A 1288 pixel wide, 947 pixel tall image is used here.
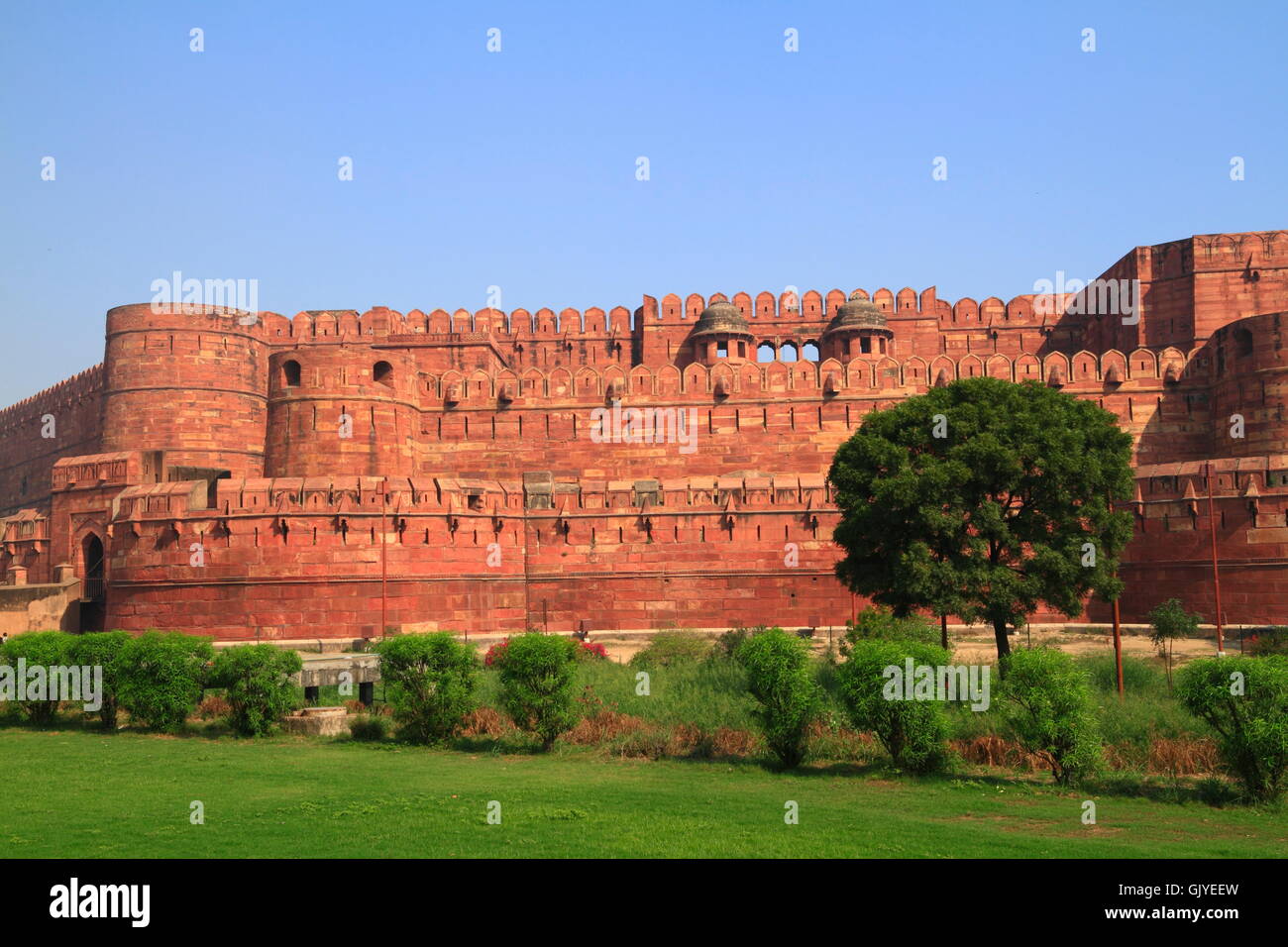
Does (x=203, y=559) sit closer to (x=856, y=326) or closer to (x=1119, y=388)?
(x=856, y=326)

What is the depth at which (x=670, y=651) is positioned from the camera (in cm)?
2312

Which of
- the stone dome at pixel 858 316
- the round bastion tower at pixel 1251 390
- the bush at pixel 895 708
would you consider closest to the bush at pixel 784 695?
the bush at pixel 895 708

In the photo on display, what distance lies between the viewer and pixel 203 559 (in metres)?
26.5

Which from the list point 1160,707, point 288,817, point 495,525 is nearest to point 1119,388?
point 495,525

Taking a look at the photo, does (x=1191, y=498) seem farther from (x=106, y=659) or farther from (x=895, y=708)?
(x=106, y=659)

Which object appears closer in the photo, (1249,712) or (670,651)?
(1249,712)

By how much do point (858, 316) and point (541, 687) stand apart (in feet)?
86.2

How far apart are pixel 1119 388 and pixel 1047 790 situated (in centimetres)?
2308

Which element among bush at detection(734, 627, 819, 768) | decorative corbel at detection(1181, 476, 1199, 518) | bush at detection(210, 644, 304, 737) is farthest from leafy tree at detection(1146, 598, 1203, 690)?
bush at detection(210, 644, 304, 737)

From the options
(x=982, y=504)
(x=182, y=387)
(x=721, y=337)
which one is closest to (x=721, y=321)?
(x=721, y=337)

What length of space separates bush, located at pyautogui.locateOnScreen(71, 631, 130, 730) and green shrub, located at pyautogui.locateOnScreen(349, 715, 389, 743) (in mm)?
3397

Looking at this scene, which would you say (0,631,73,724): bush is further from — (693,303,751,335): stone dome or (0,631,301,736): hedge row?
(693,303,751,335): stone dome

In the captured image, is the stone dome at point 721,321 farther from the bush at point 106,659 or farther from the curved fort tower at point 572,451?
the bush at point 106,659

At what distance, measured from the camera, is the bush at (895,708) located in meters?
12.6
